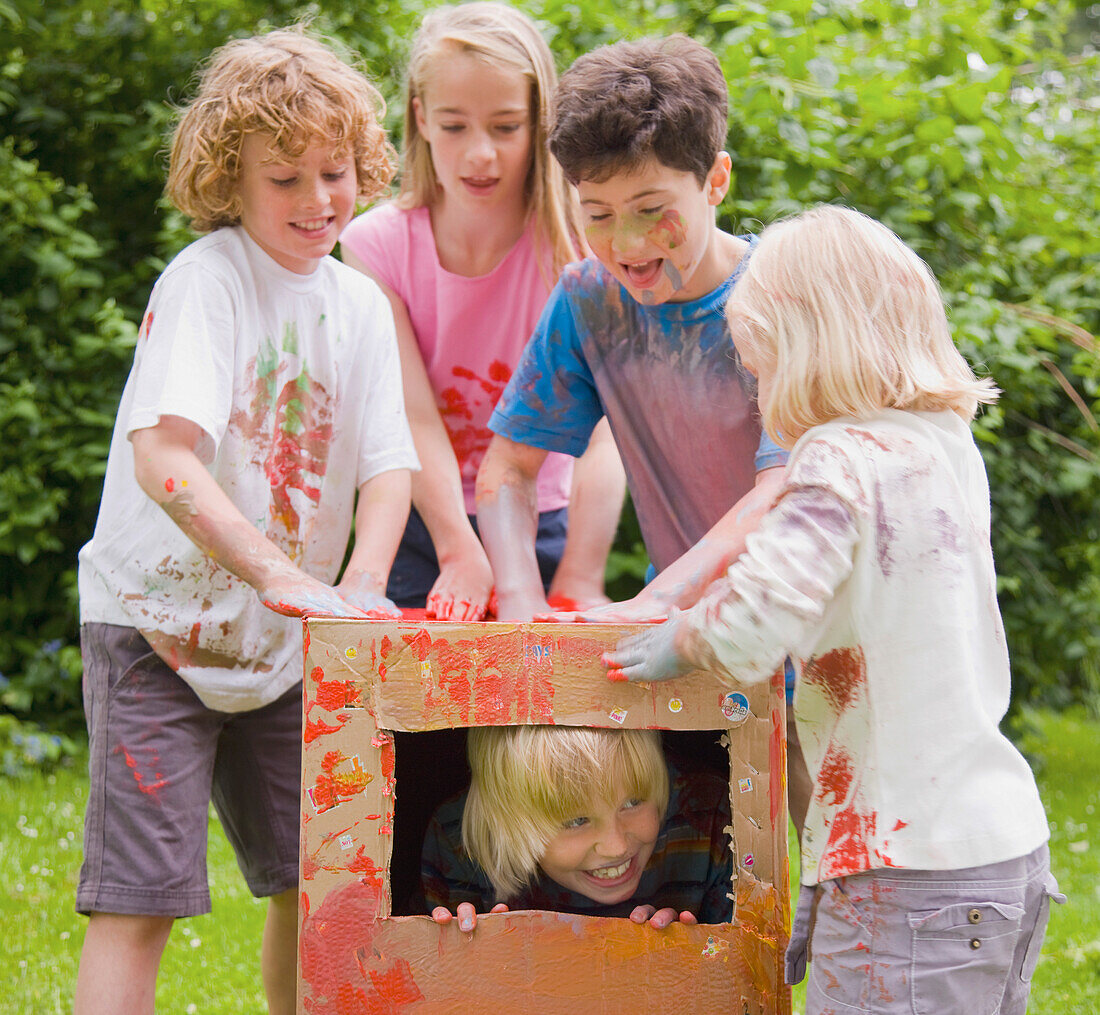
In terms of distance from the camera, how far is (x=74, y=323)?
12.7 ft

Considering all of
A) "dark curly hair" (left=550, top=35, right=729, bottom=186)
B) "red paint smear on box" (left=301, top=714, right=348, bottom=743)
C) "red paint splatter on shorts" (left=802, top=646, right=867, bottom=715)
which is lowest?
"red paint smear on box" (left=301, top=714, right=348, bottom=743)

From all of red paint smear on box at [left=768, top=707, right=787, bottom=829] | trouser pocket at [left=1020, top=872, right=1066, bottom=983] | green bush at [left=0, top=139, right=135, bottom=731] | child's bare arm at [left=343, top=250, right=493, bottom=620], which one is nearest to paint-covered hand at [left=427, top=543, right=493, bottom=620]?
child's bare arm at [left=343, top=250, right=493, bottom=620]

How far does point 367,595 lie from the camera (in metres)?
1.69

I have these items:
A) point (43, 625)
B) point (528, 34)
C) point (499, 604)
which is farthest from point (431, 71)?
point (43, 625)

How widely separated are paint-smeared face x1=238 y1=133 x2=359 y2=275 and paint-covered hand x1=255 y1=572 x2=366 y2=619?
512 millimetres

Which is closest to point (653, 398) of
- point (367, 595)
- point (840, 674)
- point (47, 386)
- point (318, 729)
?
point (367, 595)

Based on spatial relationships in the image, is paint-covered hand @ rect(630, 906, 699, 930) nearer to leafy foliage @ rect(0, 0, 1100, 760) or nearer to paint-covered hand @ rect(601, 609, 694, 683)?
paint-covered hand @ rect(601, 609, 694, 683)

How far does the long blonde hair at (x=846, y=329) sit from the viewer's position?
1284mm

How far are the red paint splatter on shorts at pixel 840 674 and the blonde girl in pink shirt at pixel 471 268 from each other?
68 cm

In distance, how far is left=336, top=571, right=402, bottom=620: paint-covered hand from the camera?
5.15 feet

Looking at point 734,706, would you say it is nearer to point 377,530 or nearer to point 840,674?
point 840,674

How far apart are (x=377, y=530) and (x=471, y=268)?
54 cm

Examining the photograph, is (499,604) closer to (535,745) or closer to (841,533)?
(535,745)

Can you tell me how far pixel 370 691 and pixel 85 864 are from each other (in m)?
0.58
